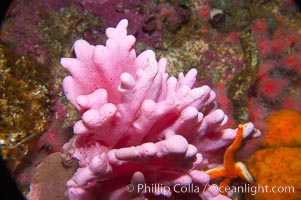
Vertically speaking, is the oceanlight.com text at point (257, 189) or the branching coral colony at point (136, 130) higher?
the branching coral colony at point (136, 130)

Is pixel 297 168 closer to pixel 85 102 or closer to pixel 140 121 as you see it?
pixel 140 121

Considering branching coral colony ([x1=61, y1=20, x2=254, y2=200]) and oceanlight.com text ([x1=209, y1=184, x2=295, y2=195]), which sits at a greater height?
branching coral colony ([x1=61, y1=20, x2=254, y2=200])

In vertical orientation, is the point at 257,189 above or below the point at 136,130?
below

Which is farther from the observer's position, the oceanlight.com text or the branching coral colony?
the oceanlight.com text

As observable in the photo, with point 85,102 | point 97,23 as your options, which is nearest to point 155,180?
point 85,102

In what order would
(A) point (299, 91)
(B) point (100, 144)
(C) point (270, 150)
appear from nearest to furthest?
(B) point (100, 144)
(C) point (270, 150)
(A) point (299, 91)

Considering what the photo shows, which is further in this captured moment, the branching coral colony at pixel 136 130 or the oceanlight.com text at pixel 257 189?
the oceanlight.com text at pixel 257 189

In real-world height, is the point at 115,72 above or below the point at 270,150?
above

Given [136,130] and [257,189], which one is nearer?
[136,130]
